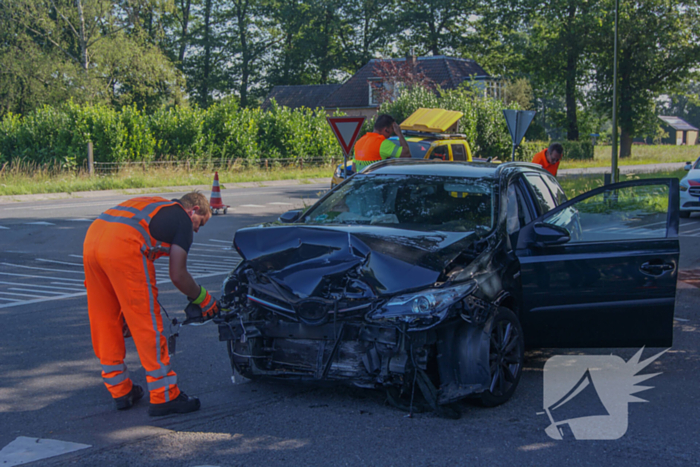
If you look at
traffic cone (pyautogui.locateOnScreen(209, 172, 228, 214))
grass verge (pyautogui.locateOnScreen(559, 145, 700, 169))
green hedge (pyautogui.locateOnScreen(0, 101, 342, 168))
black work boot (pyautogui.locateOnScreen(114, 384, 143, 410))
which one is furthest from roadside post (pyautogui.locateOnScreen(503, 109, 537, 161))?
grass verge (pyautogui.locateOnScreen(559, 145, 700, 169))

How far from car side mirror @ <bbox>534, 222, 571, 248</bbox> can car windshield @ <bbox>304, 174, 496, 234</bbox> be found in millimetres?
344

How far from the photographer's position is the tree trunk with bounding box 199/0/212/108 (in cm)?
6063

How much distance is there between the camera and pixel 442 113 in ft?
69.4

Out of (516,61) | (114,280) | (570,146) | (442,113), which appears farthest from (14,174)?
(516,61)

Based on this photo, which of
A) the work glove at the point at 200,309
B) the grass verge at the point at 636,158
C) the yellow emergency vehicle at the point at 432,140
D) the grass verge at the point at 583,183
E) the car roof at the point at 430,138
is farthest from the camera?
the grass verge at the point at 636,158

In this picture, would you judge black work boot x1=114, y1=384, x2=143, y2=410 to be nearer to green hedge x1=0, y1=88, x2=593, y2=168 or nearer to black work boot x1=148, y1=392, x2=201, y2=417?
black work boot x1=148, y1=392, x2=201, y2=417

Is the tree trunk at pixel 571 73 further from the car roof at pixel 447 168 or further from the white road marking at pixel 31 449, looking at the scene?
the white road marking at pixel 31 449

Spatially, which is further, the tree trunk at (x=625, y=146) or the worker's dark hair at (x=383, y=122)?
the tree trunk at (x=625, y=146)

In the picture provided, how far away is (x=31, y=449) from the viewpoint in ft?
12.4

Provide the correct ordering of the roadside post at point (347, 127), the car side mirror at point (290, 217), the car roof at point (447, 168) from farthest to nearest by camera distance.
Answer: the roadside post at point (347, 127), the car side mirror at point (290, 217), the car roof at point (447, 168)

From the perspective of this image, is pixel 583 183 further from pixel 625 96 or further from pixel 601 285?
pixel 625 96

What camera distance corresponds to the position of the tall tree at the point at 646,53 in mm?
42875

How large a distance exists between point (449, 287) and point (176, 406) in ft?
6.07

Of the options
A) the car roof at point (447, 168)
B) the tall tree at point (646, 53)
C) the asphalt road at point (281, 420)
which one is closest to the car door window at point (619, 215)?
the car roof at point (447, 168)
